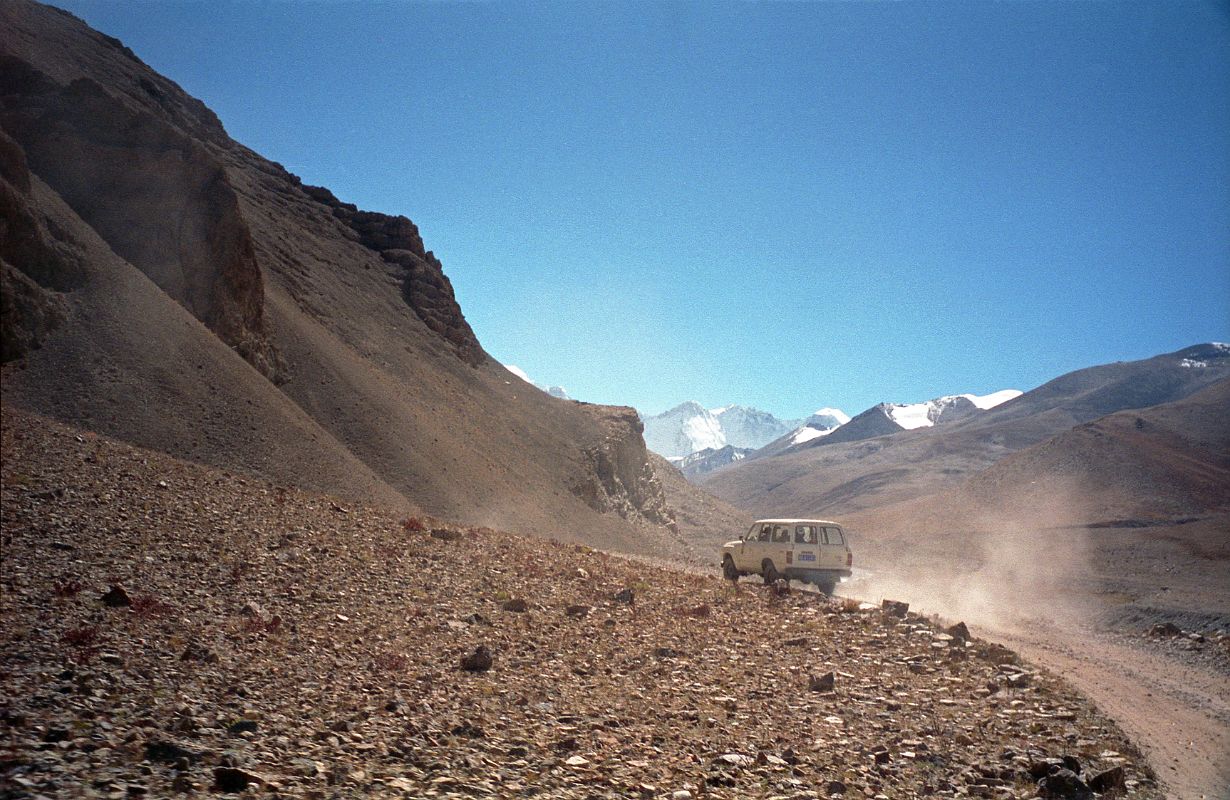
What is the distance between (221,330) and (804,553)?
25.3 metres

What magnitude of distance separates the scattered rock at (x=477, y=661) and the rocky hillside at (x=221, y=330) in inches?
657

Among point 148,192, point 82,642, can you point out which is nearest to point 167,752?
point 82,642

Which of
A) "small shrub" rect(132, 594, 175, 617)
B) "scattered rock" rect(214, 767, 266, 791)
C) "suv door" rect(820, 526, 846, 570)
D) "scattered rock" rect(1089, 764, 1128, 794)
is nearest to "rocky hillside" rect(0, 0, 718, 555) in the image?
"small shrub" rect(132, 594, 175, 617)

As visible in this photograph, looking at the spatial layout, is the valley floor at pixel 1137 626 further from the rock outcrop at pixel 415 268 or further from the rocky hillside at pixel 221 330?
the rock outcrop at pixel 415 268

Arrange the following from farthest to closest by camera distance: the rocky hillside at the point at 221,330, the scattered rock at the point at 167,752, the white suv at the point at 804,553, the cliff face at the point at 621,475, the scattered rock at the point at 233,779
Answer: the cliff face at the point at 621,475
the rocky hillside at the point at 221,330
the white suv at the point at 804,553
the scattered rock at the point at 167,752
the scattered rock at the point at 233,779

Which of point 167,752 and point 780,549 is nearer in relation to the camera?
point 167,752

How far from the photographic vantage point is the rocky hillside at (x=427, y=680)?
6203 mm

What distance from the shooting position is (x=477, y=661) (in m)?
9.61

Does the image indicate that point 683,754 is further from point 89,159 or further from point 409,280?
point 409,280

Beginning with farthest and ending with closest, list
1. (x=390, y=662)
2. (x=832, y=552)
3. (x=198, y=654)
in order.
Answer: (x=832, y=552) → (x=390, y=662) → (x=198, y=654)

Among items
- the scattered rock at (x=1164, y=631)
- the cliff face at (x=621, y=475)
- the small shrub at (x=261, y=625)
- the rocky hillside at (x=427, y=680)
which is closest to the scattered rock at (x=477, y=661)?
the rocky hillside at (x=427, y=680)

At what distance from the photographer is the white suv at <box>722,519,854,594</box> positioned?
2006cm

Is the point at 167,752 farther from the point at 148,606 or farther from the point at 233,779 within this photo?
the point at 148,606

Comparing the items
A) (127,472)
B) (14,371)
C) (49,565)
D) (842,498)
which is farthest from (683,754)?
(842,498)
